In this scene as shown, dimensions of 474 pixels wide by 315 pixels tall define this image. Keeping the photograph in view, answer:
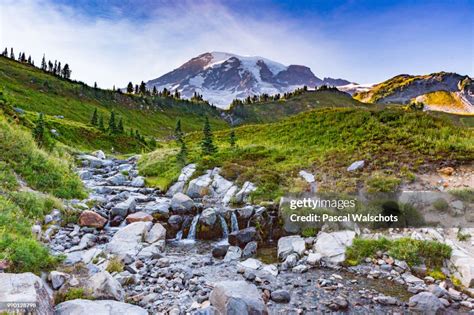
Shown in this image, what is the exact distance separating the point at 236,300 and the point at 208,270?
3824 mm

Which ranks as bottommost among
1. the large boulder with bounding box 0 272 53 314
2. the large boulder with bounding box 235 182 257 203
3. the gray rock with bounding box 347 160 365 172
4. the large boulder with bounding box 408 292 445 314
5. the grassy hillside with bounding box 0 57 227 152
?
the large boulder with bounding box 408 292 445 314

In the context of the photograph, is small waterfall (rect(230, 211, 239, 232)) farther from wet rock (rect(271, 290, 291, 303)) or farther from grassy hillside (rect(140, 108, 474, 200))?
wet rock (rect(271, 290, 291, 303))

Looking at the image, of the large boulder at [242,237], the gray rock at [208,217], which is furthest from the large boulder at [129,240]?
the large boulder at [242,237]

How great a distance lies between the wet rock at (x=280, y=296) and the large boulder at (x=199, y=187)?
13.0m

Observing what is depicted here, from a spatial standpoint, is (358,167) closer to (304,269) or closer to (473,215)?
(473,215)

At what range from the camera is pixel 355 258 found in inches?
471

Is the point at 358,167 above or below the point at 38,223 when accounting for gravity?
above

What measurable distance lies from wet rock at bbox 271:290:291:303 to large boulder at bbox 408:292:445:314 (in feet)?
11.6

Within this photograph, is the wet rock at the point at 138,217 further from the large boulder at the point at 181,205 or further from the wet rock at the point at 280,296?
the wet rock at the point at 280,296

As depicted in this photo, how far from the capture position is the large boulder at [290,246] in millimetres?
12705

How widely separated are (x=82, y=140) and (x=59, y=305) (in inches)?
1801

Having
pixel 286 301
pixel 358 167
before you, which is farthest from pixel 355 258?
pixel 358 167

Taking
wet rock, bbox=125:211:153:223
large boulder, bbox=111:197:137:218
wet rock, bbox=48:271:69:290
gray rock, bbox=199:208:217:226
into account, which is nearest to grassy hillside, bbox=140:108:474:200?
gray rock, bbox=199:208:217:226

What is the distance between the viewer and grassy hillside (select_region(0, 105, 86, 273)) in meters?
8.98
